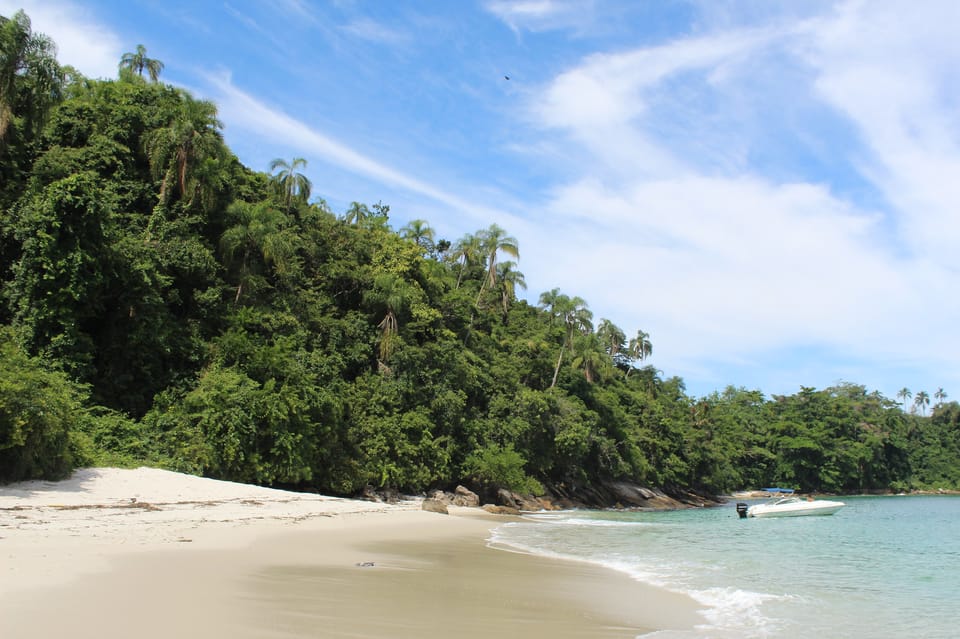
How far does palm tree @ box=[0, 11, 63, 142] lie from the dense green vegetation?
64mm

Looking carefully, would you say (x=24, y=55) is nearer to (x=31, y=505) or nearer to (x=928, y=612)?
(x=31, y=505)

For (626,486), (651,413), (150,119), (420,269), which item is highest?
(150,119)

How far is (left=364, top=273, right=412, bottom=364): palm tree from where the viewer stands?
38031 millimetres

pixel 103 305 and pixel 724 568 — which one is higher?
pixel 103 305

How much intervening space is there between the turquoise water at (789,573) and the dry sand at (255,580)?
0.99 meters

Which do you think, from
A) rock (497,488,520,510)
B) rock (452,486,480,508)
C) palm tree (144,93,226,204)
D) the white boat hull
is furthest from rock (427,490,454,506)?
palm tree (144,93,226,204)

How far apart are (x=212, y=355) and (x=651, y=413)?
49.7 metres

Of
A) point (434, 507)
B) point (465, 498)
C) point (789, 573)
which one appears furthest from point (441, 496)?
point (789, 573)

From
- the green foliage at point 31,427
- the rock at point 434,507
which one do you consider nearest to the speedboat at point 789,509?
the rock at point 434,507

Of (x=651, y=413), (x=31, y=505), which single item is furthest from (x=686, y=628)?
(x=651, y=413)

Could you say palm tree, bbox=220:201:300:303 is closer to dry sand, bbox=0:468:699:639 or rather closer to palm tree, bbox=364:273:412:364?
palm tree, bbox=364:273:412:364

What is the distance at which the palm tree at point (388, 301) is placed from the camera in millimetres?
38031

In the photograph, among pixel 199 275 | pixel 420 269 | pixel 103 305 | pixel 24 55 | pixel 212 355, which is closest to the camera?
pixel 24 55

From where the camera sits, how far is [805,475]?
296ft
